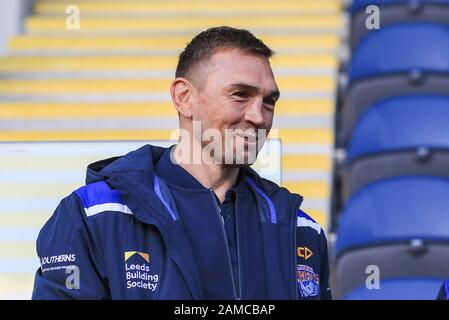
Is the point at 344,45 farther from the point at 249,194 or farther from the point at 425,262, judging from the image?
the point at 249,194

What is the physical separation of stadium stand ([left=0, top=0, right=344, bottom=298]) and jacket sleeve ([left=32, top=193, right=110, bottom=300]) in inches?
87.0

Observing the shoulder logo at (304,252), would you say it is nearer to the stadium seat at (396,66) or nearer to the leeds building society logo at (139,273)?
the leeds building society logo at (139,273)

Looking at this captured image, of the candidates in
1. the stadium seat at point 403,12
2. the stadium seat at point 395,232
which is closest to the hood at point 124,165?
the stadium seat at point 395,232

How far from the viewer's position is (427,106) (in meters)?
3.65

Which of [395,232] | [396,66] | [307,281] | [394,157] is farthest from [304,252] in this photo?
[396,66]

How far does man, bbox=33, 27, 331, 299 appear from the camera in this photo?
4.62 ft

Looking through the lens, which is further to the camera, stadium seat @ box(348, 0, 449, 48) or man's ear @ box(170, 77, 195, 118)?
stadium seat @ box(348, 0, 449, 48)

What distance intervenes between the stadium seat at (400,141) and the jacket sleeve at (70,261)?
2.17 m

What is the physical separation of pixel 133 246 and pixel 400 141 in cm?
228

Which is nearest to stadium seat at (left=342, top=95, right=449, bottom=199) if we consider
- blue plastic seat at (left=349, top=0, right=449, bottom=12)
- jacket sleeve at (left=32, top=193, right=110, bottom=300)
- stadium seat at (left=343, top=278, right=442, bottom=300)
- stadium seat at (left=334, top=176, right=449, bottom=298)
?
stadium seat at (left=334, top=176, right=449, bottom=298)

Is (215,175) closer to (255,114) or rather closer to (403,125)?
(255,114)

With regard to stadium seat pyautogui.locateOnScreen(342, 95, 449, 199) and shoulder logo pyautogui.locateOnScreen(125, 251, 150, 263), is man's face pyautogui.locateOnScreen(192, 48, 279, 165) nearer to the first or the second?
shoulder logo pyautogui.locateOnScreen(125, 251, 150, 263)

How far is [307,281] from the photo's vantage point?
4.96 ft
